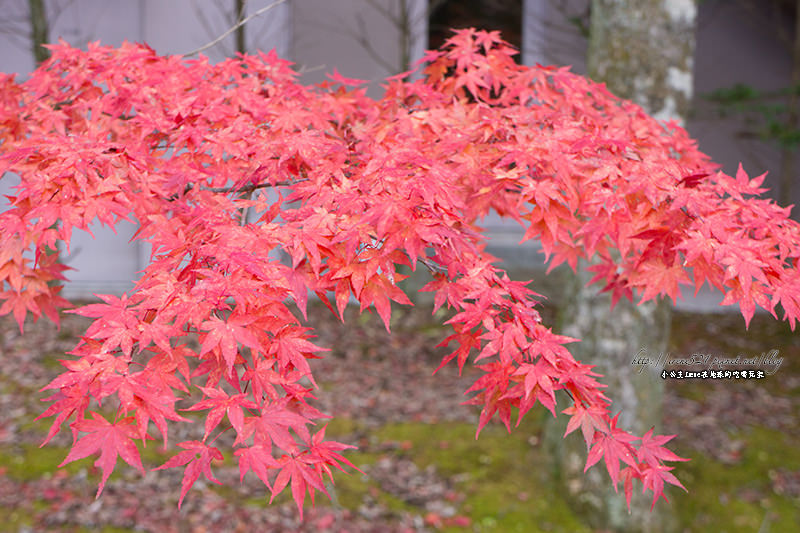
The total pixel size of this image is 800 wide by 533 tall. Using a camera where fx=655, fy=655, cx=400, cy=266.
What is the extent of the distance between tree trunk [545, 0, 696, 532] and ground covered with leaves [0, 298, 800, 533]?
0.70 feet

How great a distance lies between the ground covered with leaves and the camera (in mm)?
3770

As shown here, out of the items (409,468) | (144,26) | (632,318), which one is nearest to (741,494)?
(632,318)

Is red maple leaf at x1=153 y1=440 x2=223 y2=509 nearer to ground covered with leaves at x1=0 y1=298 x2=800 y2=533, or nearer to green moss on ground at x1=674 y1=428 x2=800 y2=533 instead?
ground covered with leaves at x1=0 y1=298 x2=800 y2=533

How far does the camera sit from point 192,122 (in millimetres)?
2158

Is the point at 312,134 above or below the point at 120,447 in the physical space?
above

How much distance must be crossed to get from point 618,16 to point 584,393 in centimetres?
316

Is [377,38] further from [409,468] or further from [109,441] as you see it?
[109,441]

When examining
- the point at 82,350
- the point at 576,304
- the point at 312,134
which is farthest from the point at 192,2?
the point at 82,350

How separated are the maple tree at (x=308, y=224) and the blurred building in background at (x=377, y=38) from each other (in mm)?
3572

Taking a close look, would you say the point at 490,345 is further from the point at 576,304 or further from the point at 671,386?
the point at 671,386

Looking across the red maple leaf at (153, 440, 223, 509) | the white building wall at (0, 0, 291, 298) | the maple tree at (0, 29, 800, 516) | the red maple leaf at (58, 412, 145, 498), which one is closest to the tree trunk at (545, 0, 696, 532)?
the maple tree at (0, 29, 800, 516)

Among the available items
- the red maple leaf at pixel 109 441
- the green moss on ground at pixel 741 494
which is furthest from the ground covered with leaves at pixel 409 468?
the red maple leaf at pixel 109 441

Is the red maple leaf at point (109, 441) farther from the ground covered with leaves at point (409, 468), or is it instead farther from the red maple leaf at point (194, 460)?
the ground covered with leaves at point (409, 468)

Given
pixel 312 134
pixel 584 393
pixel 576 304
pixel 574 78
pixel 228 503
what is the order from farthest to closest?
pixel 576 304
pixel 228 503
pixel 574 78
pixel 312 134
pixel 584 393
